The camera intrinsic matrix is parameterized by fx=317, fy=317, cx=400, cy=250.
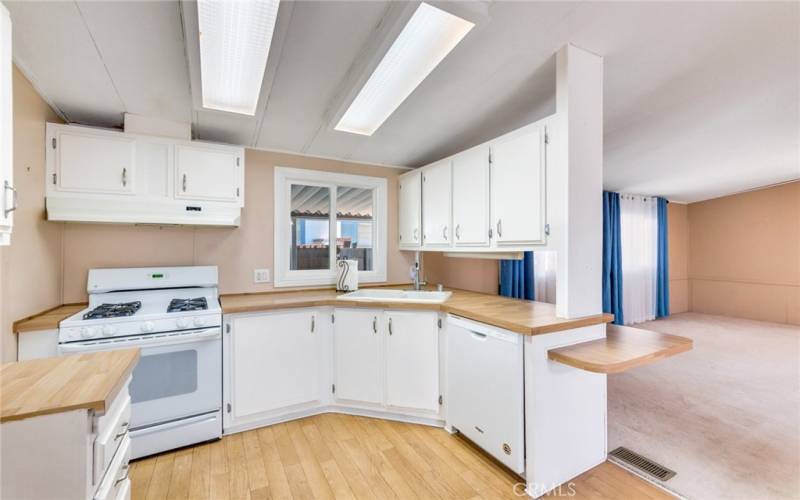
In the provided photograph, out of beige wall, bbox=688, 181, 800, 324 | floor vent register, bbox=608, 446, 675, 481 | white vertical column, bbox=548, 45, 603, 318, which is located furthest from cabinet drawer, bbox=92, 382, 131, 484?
beige wall, bbox=688, 181, 800, 324

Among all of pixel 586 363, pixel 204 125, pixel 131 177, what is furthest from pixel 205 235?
pixel 586 363

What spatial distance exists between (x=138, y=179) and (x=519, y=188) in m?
2.62

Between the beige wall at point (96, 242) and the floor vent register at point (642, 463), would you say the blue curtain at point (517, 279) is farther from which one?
the floor vent register at point (642, 463)

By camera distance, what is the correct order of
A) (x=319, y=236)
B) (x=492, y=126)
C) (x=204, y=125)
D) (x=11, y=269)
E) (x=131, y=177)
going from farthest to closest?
(x=319, y=236), (x=492, y=126), (x=204, y=125), (x=131, y=177), (x=11, y=269)

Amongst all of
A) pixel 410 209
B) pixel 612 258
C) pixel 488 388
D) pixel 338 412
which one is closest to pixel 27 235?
pixel 338 412

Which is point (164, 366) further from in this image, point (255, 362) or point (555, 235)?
point (555, 235)

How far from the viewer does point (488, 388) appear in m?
1.92

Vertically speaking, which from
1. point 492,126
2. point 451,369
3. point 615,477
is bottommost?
point 615,477

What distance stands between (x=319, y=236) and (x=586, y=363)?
2.50 metres

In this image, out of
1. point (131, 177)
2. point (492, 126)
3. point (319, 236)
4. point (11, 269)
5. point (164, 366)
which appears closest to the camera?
point (11, 269)

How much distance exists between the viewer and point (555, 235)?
1.86 meters

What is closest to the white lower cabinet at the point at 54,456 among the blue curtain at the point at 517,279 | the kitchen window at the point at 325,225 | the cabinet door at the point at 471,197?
the kitchen window at the point at 325,225

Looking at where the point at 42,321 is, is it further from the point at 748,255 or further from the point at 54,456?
the point at 748,255

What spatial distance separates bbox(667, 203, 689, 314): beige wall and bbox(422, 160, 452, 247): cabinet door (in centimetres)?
604
